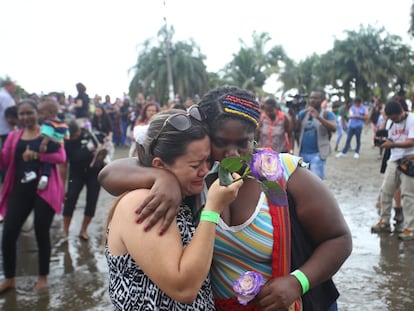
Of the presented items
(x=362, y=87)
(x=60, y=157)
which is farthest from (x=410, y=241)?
(x=362, y=87)

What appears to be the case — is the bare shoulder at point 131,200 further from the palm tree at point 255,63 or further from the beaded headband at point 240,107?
the palm tree at point 255,63

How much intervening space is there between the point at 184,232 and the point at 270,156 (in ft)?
1.38

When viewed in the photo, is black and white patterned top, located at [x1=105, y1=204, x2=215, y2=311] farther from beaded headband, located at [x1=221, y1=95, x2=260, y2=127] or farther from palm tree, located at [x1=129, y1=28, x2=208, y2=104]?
palm tree, located at [x1=129, y1=28, x2=208, y2=104]

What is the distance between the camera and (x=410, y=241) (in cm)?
578

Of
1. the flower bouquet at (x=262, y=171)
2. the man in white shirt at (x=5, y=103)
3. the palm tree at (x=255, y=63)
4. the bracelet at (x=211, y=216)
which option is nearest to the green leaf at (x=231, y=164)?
the flower bouquet at (x=262, y=171)

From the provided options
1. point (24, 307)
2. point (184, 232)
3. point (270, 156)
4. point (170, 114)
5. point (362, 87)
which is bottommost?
point (24, 307)

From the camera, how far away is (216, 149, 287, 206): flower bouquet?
1.59 metres

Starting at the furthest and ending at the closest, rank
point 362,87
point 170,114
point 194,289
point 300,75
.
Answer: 1. point 300,75
2. point 362,87
3. point 170,114
4. point 194,289

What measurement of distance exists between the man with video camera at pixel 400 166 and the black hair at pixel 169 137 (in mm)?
4797

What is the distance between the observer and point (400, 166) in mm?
6016

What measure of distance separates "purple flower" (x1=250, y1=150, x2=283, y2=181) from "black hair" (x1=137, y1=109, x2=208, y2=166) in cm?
24

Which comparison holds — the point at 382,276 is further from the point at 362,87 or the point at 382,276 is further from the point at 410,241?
the point at 362,87

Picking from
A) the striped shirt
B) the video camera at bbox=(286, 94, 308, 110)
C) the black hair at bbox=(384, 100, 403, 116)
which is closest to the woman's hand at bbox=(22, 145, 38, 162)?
the striped shirt

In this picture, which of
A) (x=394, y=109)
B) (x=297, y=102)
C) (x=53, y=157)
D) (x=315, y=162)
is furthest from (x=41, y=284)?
(x=297, y=102)
